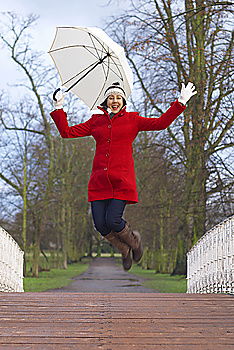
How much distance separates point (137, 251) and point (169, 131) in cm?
1347

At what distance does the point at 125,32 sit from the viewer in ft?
71.3

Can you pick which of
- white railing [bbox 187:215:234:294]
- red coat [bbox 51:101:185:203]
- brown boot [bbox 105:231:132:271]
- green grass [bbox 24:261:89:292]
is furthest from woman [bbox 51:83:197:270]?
Answer: green grass [bbox 24:261:89:292]

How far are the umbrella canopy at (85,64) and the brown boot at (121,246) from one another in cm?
190

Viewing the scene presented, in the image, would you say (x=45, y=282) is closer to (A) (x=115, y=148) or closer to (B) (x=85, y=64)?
(B) (x=85, y=64)

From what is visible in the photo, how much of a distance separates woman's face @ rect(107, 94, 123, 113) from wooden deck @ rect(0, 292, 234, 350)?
8.34 ft

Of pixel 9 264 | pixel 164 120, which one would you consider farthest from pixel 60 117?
pixel 9 264

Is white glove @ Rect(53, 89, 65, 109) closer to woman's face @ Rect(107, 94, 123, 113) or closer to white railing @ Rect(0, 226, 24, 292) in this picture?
woman's face @ Rect(107, 94, 123, 113)

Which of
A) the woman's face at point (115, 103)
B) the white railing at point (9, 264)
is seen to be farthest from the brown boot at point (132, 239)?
the white railing at point (9, 264)

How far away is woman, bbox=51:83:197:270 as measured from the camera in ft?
23.3

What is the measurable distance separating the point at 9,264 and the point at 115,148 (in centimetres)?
616

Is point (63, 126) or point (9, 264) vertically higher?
point (63, 126)

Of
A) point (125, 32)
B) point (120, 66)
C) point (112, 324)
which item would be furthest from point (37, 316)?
point (125, 32)

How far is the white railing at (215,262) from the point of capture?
31.9 feet

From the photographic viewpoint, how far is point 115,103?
7402 millimetres
